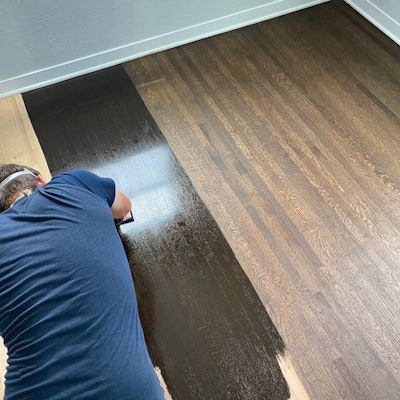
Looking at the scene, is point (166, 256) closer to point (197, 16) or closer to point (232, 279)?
point (232, 279)

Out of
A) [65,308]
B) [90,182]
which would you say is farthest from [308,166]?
[65,308]

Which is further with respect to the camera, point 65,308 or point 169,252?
point 169,252

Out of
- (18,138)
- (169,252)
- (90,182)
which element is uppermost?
(90,182)

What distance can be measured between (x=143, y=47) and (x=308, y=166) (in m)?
1.16

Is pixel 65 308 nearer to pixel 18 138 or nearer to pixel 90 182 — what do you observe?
pixel 90 182

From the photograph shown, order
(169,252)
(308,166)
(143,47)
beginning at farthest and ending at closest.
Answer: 1. (143,47)
2. (308,166)
3. (169,252)

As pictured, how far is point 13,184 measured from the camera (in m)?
1.28

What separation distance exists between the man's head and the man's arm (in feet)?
1.17

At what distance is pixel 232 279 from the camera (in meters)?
1.67

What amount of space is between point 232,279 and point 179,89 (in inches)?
43.8

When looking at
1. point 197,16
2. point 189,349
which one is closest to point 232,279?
point 189,349

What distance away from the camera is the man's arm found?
1.62m

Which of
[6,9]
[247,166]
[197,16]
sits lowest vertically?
[247,166]

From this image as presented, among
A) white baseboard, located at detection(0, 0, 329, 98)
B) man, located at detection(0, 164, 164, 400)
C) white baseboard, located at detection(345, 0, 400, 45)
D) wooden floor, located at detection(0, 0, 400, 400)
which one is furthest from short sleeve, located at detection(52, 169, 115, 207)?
white baseboard, located at detection(345, 0, 400, 45)
